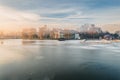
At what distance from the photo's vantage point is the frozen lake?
123 inches

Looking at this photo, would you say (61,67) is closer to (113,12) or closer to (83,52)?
(83,52)

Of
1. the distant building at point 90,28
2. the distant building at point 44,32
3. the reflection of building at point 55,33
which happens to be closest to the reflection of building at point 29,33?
the distant building at point 44,32

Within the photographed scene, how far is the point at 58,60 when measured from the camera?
3377mm

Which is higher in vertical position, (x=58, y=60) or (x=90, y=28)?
(x=90, y=28)

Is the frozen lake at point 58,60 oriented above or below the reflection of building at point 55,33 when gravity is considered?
below

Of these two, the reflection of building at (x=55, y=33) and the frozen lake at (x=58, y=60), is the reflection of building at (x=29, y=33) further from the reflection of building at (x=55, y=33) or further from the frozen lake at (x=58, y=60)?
the reflection of building at (x=55, y=33)

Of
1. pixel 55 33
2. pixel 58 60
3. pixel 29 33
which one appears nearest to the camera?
pixel 58 60

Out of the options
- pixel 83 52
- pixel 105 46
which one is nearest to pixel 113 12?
pixel 105 46

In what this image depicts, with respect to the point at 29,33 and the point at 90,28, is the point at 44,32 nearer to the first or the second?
the point at 29,33

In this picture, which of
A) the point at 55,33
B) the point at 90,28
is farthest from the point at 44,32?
the point at 90,28

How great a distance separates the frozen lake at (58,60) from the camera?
3.12 metres

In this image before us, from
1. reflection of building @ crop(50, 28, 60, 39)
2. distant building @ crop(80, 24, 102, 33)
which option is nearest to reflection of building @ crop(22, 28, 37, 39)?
reflection of building @ crop(50, 28, 60, 39)

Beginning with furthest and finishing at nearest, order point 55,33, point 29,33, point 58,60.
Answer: point 55,33
point 29,33
point 58,60

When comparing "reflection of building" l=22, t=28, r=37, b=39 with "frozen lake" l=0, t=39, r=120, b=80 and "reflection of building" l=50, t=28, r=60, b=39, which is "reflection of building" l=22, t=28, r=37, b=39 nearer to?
"frozen lake" l=0, t=39, r=120, b=80
